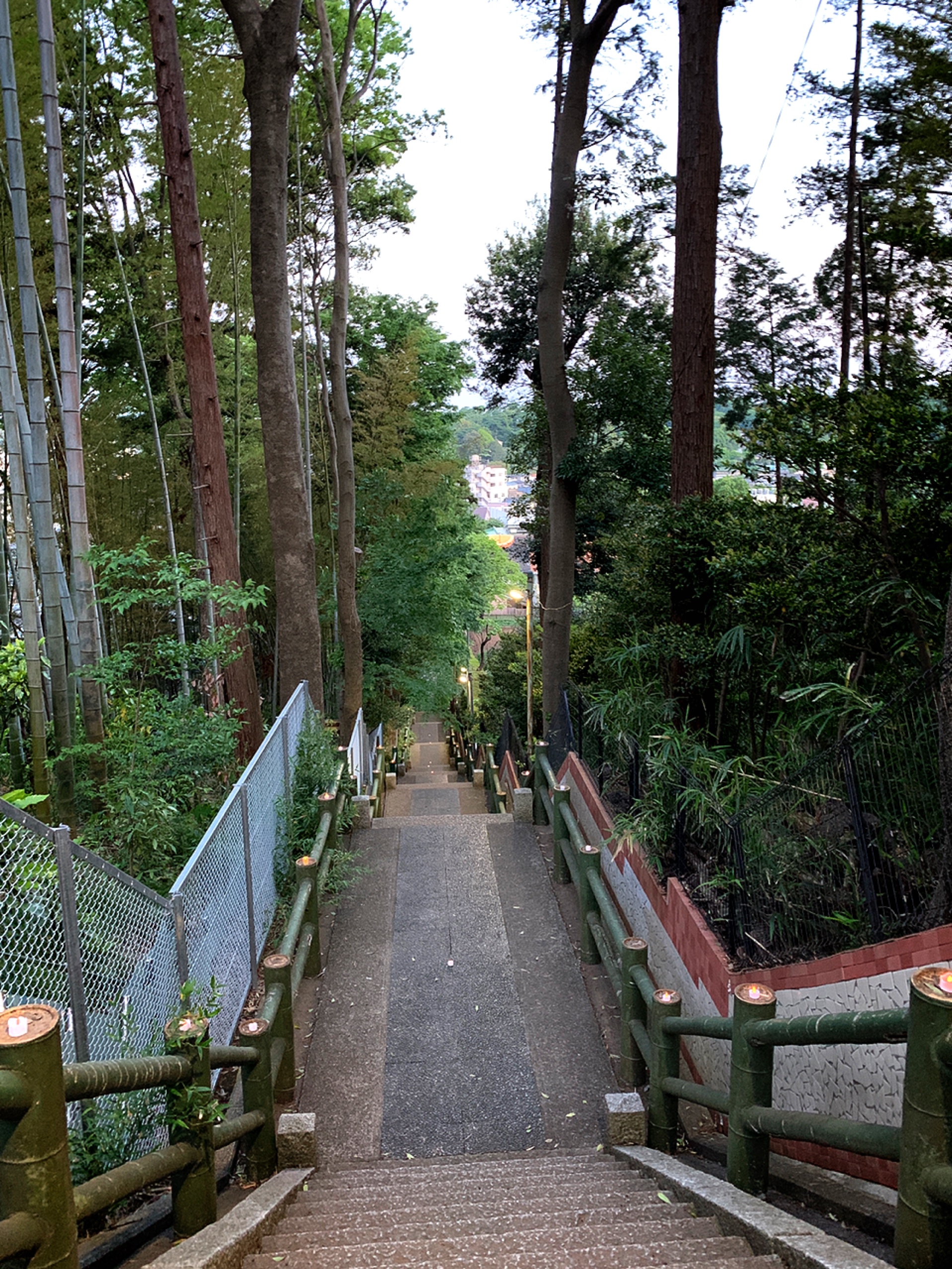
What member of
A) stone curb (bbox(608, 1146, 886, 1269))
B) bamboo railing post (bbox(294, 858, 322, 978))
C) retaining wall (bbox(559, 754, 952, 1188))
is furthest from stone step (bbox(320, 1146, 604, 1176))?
bamboo railing post (bbox(294, 858, 322, 978))

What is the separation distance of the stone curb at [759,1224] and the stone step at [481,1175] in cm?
23

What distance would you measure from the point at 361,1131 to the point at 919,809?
3.15 m

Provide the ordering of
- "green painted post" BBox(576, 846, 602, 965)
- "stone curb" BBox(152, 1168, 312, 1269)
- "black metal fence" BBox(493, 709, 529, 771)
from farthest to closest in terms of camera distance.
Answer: "black metal fence" BBox(493, 709, 529, 771) < "green painted post" BBox(576, 846, 602, 965) < "stone curb" BBox(152, 1168, 312, 1269)

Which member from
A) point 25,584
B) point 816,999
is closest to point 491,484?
point 25,584

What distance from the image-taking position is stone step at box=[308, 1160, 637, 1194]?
12.2ft

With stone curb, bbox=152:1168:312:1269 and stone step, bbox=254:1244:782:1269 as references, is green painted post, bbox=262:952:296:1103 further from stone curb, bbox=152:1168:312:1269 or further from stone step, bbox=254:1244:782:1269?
stone step, bbox=254:1244:782:1269

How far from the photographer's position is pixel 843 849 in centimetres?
446

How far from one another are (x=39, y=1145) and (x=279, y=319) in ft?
28.2

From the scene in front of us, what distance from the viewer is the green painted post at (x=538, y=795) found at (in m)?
9.38

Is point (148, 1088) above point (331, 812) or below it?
above

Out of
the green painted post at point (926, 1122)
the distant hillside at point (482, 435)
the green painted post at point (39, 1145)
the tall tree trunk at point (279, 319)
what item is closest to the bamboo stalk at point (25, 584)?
the green painted post at point (39, 1145)

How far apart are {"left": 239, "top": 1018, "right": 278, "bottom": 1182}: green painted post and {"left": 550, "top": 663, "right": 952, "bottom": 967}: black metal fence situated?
7.76ft

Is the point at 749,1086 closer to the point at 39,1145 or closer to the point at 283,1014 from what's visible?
the point at 39,1145

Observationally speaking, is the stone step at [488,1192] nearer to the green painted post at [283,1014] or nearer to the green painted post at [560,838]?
the green painted post at [283,1014]
